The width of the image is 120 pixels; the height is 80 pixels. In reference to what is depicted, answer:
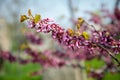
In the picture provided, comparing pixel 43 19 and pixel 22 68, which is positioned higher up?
pixel 43 19

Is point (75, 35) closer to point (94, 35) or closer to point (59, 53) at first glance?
point (94, 35)

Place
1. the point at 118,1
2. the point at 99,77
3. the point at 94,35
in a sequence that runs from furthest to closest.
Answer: the point at 118,1 < the point at 99,77 < the point at 94,35

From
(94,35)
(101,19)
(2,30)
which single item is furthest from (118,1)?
(2,30)

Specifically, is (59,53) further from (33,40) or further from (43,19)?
(43,19)

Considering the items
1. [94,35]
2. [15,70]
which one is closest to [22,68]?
[15,70]

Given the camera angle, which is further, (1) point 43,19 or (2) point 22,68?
(2) point 22,68

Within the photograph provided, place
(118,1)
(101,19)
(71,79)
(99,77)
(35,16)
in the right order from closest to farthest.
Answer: (35,16) < (99,77) < (118,1) < (101,19) < (71,79)

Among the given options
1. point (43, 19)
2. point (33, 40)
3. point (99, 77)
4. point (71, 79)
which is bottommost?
point (71, 79)

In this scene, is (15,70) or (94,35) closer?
(94,35)

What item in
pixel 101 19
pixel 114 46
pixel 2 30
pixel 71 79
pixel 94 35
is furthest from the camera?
pixel 2 30
